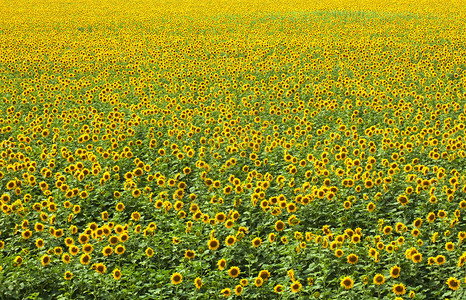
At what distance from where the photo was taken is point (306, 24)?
2339cm

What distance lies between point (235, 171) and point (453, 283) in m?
3.99

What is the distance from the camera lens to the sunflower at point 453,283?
4320 millimetres

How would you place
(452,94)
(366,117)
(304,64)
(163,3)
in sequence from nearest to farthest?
(366,117) < (452,94) < (304,64) < (163,3)

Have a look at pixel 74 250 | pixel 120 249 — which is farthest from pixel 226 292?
pixel 74 250

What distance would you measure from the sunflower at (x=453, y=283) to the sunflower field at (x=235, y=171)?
14 mm

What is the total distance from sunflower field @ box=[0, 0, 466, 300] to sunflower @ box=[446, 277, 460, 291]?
0.01 m

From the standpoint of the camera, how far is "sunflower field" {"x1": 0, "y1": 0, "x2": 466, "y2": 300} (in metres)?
4.94

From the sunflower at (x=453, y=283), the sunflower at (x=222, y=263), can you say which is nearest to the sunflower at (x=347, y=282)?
the sunflower at (x=453, y=283)

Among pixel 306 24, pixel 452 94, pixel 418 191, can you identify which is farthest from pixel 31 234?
pixel 306 24

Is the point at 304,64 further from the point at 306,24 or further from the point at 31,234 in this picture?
the point at 31,234

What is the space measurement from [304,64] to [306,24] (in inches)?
369

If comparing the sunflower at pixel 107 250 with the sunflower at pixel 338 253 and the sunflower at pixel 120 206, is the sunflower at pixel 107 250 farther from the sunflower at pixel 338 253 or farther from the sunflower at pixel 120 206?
the sunflower at pixel 338 253

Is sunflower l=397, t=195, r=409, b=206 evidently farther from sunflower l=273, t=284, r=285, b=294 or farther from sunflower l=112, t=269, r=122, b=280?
sunflower l=112, t=269, r=122, b=280

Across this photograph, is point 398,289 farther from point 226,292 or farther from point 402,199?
point 402,199
